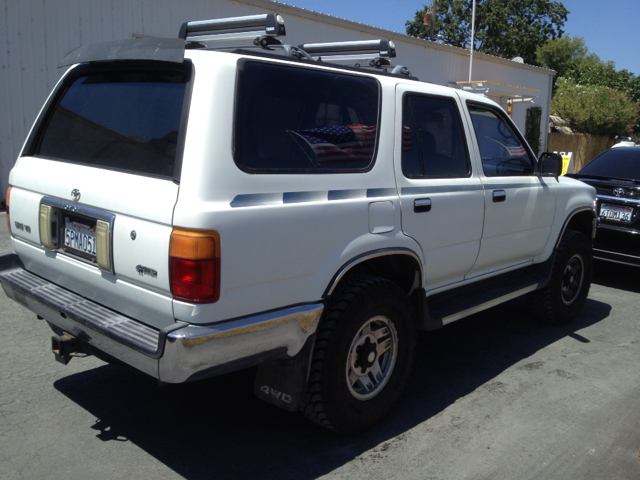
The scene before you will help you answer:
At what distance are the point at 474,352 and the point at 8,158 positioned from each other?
8.82 meters

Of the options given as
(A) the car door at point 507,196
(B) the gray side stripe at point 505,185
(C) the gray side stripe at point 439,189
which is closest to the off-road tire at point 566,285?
(A) the car door at point 507,196

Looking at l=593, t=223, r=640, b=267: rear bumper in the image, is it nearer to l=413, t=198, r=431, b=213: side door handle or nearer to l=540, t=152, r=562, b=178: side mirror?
l=540, t=152, r=562, b=178: side mirror

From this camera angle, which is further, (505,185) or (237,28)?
(505,185)

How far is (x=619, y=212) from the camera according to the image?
22.0 feet

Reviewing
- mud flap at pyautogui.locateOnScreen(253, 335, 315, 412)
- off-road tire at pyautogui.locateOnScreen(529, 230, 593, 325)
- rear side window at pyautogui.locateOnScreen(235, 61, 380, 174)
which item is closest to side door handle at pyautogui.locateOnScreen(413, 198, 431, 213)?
rear side window at pyautogui.locateOnScreen(235, 61, 380, 174)

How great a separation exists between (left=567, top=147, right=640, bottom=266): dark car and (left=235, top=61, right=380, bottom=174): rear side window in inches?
175

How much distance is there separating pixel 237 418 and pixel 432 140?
84.4 inches

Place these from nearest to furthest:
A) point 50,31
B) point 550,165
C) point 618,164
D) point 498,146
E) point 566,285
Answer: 1. point 498,146
2. point 550,165
3. point 566,285
4. point 618,164
5. point 50,31

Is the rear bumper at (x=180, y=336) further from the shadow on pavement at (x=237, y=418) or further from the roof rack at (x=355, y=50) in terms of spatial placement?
the roof rack at (x=355, y=50)

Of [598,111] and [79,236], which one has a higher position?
[598,111]

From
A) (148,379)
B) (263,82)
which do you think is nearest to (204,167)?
(263,82)

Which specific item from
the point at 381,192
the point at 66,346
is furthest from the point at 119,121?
the point at 381,192

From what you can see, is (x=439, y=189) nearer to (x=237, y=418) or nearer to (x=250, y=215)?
(x=250, y=215)

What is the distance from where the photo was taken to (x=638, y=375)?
4465 mm
